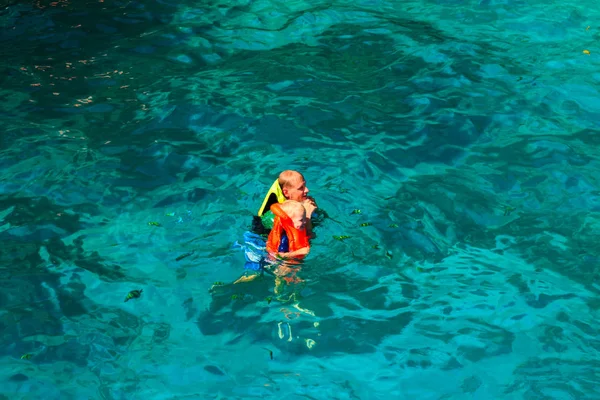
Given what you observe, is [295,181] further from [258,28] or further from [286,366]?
[258,28]

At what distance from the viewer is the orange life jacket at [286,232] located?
21.6ft

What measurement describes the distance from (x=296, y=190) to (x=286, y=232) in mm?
433

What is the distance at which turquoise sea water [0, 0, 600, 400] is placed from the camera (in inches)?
233

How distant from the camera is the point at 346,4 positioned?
1253cm

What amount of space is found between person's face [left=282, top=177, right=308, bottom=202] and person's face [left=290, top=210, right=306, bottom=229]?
0.34 metres

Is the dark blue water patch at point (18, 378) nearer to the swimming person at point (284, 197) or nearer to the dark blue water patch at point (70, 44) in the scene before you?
the swimming person at point (284, 197)

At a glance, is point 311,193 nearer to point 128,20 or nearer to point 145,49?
point 145,49

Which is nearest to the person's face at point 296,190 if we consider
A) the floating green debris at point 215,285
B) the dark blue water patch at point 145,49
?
the floating green debris at point 215,285

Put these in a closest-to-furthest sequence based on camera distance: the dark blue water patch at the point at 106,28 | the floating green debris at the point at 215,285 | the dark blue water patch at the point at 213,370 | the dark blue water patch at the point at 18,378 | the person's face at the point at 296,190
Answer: the dark blue water patch at the point at 18,378 < the dark blue water patch at the point at 213,370 < the floating green debris at the point at 215,285 < the person's face at the point at 296,190 < the dark blue water patch at the point at 106,28

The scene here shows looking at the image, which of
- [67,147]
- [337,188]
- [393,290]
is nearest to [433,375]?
[393,290]

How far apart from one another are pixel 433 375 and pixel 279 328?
133 centimetres

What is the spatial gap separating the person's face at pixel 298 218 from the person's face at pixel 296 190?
34cm

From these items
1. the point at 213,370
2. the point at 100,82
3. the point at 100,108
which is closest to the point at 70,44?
the point at 100,82

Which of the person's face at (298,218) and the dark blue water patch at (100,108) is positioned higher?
the person's face at (298,218)
